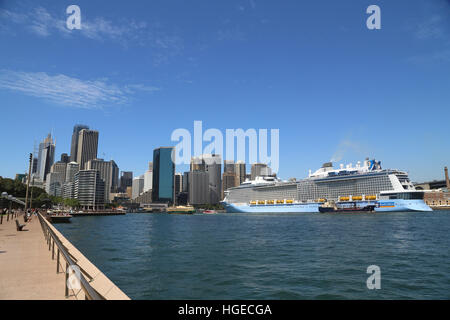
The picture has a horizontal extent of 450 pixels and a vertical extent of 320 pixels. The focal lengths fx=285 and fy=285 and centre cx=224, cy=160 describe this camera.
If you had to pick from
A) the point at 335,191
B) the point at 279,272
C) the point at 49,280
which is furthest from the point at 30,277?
the point at 335,191

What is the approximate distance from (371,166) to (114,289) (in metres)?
126

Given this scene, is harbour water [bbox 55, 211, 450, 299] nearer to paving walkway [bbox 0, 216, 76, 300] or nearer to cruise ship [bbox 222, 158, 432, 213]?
paving walkway [bbox 0, 216, 76, 300]

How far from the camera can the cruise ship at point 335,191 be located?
98.6 metres

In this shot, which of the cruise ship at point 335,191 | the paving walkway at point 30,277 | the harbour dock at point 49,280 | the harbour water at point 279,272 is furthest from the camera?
the cruise ship at point 335,191

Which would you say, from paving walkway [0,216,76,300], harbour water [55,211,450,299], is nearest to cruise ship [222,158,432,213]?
harbour water [55,211,450,299]

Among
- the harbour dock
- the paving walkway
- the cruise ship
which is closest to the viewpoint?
the harbour dock

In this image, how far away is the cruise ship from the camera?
324ft

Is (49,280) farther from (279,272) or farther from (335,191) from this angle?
(335,191)

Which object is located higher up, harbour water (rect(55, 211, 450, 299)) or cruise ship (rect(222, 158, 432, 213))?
cruise ship (rect(222, 158, 432, 213))

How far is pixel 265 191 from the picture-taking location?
147 metres

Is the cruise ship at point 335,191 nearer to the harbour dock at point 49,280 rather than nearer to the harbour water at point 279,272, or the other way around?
the harbour water at point 279,272

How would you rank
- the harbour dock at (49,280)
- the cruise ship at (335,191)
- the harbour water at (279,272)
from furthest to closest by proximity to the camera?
the cruise ship at (335,191) < the harbour water at (279,272) < the harbour dock at (49,280)

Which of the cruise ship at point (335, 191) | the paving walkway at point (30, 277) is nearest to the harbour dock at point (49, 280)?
the paving walkway at point (30, 277)
